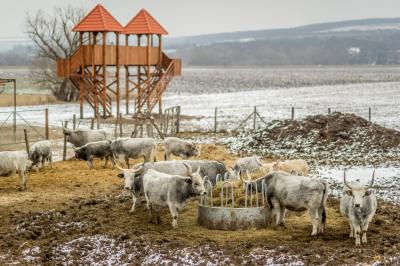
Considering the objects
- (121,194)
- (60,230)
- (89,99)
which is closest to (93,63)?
(89,99)

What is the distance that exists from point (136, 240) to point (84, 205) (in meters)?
4.10

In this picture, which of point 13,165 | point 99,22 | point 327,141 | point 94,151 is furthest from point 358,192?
point 99,22

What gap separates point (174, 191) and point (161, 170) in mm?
2423

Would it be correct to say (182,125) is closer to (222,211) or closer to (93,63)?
(93,63)

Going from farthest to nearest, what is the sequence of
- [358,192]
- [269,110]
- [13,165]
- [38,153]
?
[269,110], [38,153], [13,165], [358,192]

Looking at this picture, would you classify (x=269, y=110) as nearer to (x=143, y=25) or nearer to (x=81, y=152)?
(x=143, y=25)

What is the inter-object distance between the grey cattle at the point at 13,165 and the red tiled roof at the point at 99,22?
75.5 feet

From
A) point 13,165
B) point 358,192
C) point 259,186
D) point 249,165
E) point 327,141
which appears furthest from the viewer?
point 327,141

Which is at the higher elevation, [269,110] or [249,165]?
[249,165]

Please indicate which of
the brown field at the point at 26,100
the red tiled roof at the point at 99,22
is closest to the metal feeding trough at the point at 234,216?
the red tiled roof at the point at 99,22

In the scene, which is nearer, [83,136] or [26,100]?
[83,136]

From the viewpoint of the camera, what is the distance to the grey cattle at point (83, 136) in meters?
27.7

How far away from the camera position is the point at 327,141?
1189 inches

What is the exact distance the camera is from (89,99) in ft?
152
